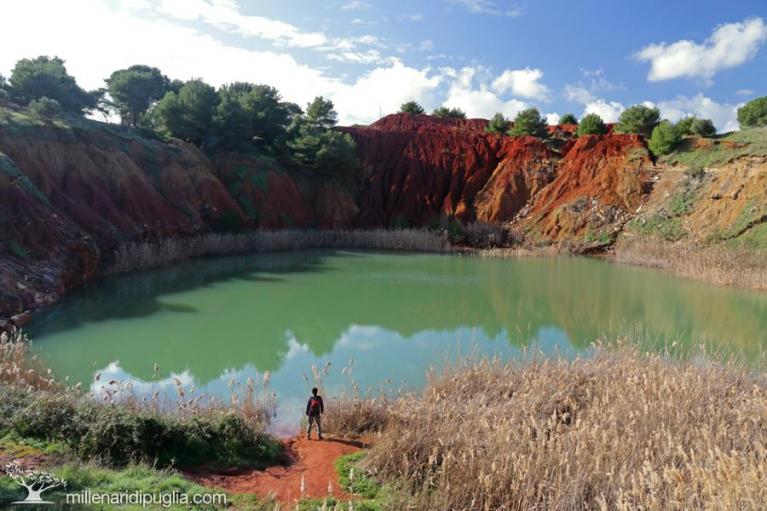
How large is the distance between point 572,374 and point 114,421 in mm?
5927

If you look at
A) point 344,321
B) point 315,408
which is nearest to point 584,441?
point 315,408

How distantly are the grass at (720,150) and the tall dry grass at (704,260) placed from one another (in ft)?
22.5

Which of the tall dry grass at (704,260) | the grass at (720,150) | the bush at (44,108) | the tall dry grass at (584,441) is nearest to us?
the tall dry grass at (584,441)

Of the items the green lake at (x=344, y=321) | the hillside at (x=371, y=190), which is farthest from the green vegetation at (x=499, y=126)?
the green lake at (x=344, y=321)

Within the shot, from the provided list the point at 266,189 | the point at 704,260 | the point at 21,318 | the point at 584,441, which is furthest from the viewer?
the point at 266,189

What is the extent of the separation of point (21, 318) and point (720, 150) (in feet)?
Answer: 112

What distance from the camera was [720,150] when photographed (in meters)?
31.3

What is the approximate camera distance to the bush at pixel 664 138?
111 ft

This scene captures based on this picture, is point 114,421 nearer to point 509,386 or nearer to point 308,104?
point 509,386

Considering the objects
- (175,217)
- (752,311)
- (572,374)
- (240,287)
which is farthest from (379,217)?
(572,374)

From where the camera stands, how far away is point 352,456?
6.25 m

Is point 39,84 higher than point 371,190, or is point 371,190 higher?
point 39,84

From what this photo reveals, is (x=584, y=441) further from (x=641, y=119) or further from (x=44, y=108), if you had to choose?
(x=641, y=119)

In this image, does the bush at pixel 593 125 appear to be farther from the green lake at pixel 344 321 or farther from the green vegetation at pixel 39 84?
the green vegetation at pixel 39 84
